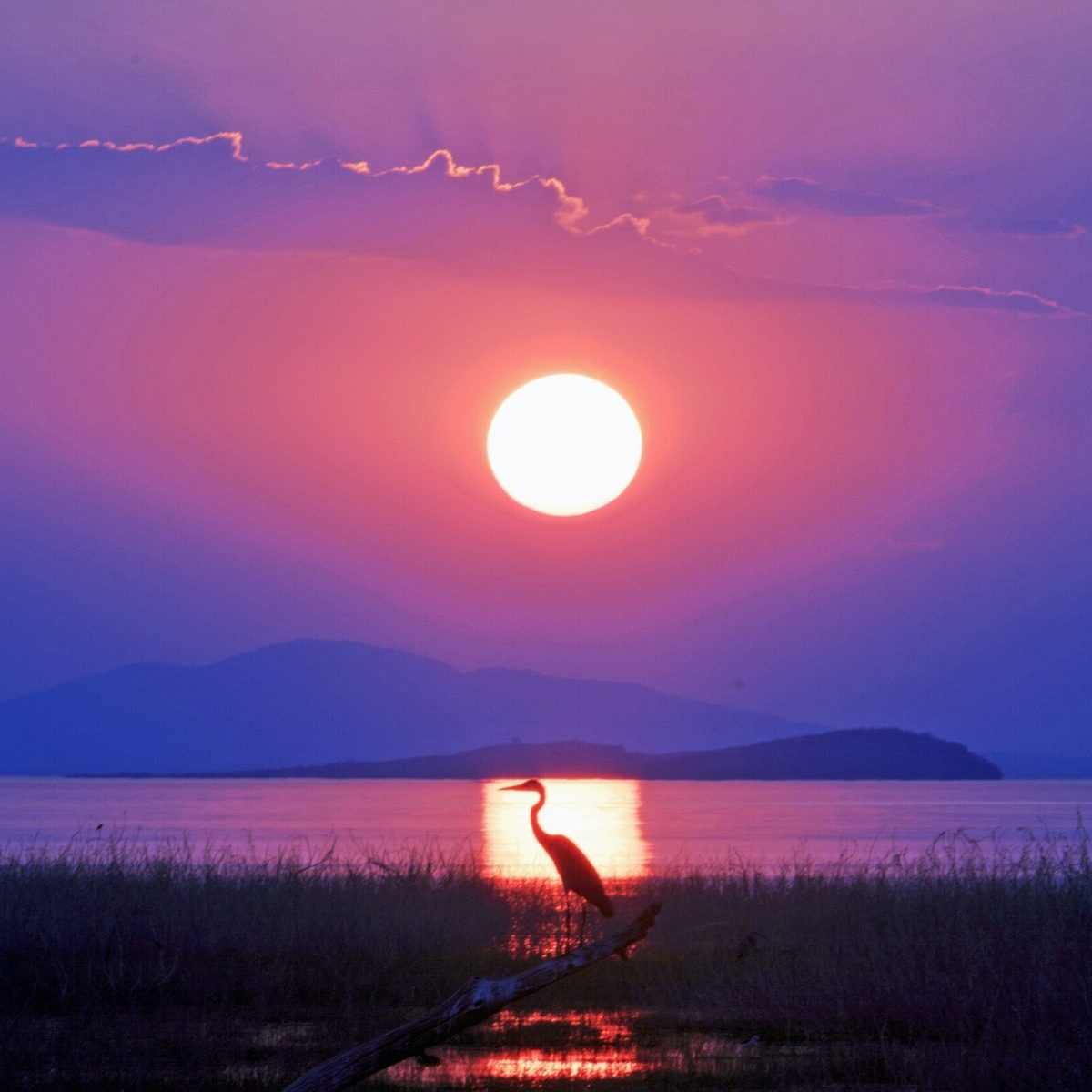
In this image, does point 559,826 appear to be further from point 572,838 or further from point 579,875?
point 579,875

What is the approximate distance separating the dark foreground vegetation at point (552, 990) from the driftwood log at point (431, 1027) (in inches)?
77.4

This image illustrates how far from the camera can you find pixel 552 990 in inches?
523

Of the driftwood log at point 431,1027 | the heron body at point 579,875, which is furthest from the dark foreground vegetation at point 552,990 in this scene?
the driftwood log at point 431,1027

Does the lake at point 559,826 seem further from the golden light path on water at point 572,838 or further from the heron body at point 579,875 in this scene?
the heron body at point 579,875

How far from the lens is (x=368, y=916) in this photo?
16.7 m

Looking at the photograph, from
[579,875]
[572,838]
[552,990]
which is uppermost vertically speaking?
[572,838]

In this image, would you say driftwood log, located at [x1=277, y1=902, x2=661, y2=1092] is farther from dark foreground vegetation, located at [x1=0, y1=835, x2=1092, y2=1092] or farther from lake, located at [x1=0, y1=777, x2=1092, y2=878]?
lake, located at [x1=0, y1=777, x2=1092, y2=878]

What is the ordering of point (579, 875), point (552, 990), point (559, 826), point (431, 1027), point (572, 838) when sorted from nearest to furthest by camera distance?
point (431, 1027) → point (552, 990) → point (579, 875) → point (572, 838) → point (559, 826)

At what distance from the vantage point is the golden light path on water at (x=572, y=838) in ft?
120

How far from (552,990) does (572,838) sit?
4762 centimetres

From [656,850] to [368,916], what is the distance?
33.1 m

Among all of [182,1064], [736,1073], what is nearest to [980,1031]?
[736,1073]

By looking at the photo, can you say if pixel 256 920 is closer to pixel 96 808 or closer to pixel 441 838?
pixel 441 838

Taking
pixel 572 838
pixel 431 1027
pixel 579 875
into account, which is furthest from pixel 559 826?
pixel 431 1027
